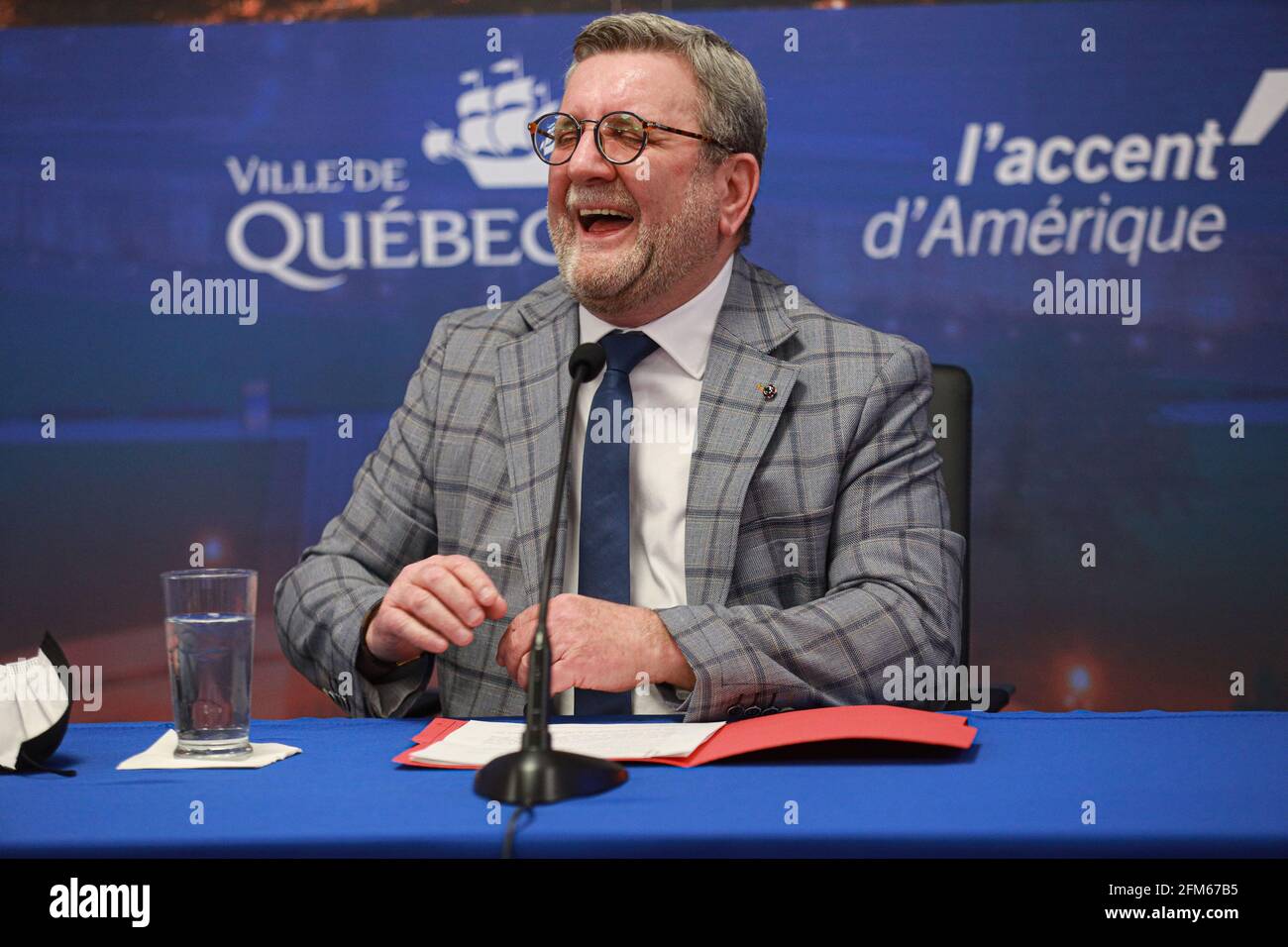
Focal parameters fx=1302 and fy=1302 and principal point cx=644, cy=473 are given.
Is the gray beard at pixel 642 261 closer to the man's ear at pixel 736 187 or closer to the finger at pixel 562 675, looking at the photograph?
the man's ear at pixel 736 187

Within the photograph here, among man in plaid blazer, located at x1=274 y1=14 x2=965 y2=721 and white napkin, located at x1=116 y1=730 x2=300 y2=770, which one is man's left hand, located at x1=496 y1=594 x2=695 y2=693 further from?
white napkin, located at x1=116 y1=730 x2=300 y2=770

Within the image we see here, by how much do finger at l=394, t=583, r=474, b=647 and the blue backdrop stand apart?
191 cm

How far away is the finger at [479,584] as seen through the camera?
1.62 meters

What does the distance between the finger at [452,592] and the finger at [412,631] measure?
51 millimetres

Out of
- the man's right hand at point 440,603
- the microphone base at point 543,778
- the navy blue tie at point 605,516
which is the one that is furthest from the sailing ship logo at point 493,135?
the microphone base at point 543,778

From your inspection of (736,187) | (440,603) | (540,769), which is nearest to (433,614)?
(440,603)

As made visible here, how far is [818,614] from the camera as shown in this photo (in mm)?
1808

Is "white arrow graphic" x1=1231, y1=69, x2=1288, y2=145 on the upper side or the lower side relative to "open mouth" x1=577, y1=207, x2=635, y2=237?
upper

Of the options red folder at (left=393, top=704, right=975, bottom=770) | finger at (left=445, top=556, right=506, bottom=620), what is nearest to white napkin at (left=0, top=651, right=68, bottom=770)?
red folder at (left=393, top=704, right=975, bottom=770)

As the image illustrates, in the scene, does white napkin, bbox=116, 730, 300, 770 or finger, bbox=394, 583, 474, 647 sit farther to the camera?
finger, bbox=394, 583, 474, 647

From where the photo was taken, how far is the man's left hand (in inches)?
65.2

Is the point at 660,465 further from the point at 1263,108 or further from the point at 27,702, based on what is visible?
the point at 1263,108

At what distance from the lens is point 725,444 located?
208cm
